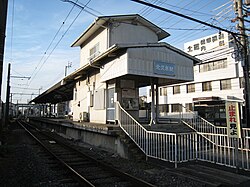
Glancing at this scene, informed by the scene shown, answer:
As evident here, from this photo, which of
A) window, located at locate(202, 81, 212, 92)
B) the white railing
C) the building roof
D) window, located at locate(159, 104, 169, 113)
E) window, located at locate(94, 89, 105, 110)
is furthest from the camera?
window, located at locate(159, 104, 169, 113)

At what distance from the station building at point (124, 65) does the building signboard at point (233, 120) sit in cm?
471

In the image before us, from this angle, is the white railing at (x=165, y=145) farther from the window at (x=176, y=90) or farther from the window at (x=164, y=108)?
the window at (x=164, y=108)

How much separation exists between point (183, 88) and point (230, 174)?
30.6 metres

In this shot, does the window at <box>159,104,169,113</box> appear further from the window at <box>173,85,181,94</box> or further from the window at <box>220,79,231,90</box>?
the window at <box>220,79,231,90</box>

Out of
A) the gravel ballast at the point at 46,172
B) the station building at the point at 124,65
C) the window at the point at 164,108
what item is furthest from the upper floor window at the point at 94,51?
the window at the point at 164,108

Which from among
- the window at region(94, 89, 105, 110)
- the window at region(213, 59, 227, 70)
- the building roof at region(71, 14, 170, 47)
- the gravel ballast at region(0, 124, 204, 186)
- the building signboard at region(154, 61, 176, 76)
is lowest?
the gravel ballast at region(0, 124, 204, 186)

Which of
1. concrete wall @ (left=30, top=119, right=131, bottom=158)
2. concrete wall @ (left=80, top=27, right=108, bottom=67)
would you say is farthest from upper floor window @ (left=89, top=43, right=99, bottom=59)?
concrete wall @ (left=30, top=119, right=131, bottom=158)

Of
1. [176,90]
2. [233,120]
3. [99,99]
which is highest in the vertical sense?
[176,90]

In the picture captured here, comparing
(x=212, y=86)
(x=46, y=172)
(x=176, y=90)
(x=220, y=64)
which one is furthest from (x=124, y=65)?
(x=176, y=90)

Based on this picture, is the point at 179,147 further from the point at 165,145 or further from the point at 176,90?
the point at 176,90

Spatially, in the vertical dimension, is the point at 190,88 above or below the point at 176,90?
above

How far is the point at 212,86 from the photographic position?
3164 cm

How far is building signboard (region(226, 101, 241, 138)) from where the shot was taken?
22.4 ft

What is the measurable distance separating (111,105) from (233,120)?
707cm
